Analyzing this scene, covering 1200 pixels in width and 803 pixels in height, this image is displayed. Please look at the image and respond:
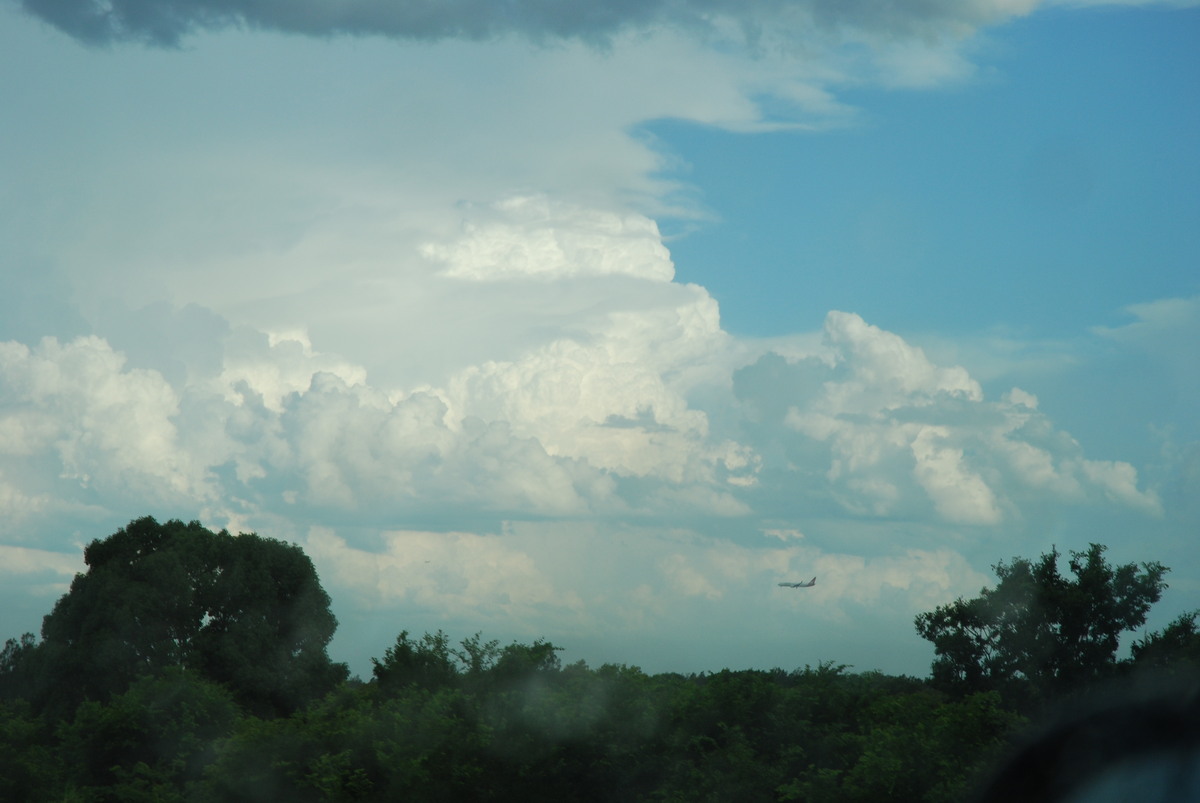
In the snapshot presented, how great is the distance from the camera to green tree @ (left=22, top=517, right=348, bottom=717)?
51.3 meters

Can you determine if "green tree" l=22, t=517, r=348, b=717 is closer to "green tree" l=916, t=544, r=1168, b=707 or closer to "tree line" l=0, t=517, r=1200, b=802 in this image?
"tree line" l=0, t=517, r=1200, b=802

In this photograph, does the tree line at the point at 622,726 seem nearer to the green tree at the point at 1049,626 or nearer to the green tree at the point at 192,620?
the green tree at the point at 1049,626

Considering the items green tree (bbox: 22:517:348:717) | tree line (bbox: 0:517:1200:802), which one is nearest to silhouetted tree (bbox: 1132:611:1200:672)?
tree line (bbox: 0:517:1200:802)

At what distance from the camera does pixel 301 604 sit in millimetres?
58000

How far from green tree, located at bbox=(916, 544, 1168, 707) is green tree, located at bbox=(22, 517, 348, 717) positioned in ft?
124

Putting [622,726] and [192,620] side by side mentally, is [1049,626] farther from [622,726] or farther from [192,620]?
[192,620]

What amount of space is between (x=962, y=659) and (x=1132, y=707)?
25.6m

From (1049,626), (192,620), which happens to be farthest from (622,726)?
(192,620)

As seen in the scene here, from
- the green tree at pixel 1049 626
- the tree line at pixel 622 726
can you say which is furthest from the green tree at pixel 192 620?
the green tree at pixel 1049 626

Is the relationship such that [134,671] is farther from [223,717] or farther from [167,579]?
[223,717]

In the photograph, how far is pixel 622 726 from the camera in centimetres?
1672

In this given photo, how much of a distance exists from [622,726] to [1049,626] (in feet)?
38.6

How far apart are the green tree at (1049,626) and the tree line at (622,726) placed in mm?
45

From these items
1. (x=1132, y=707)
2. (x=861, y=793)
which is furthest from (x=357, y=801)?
(x=1132, y=707)
